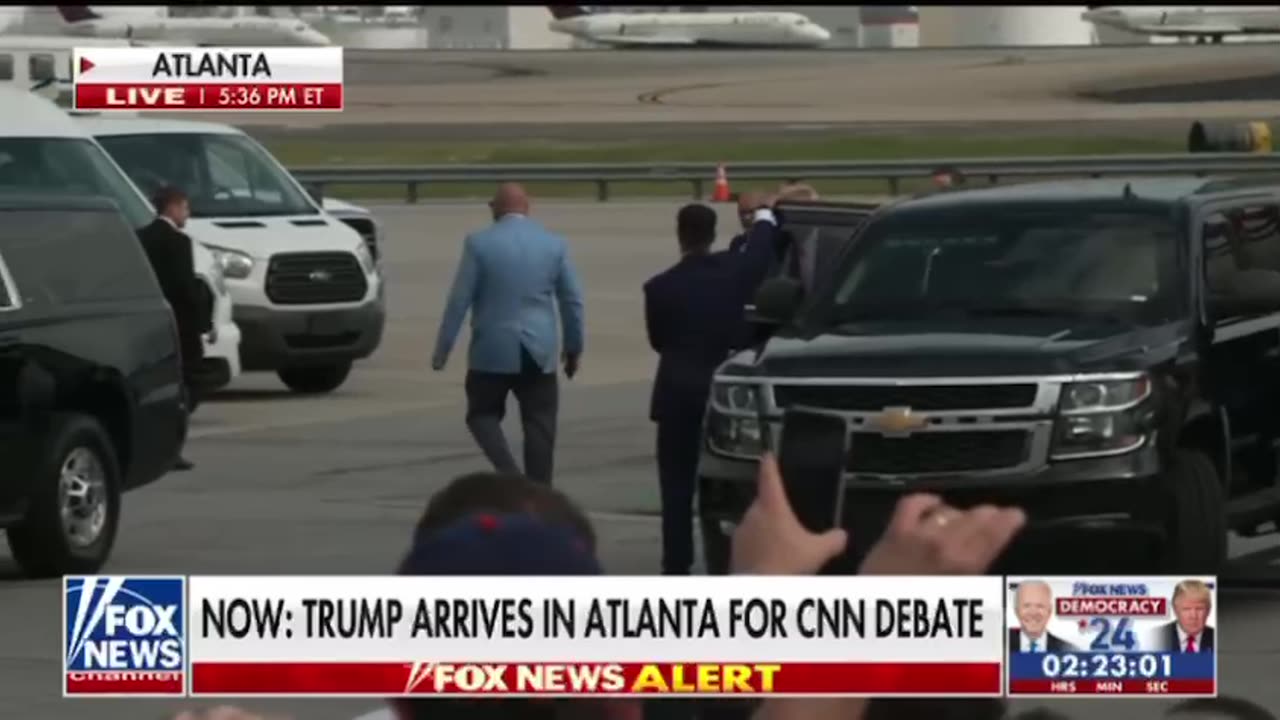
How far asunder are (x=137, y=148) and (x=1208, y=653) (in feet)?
65.5

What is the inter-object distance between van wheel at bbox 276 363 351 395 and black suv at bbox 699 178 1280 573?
10.9 m

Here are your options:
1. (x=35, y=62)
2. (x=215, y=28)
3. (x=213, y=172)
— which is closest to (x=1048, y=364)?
(x=213, y=172)

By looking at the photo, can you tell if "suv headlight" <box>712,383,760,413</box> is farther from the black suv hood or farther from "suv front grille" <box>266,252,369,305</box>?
"suv front grille" <box>266,252,369,305</box>

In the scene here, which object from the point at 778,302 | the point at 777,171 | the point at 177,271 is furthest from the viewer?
the point at 777,171

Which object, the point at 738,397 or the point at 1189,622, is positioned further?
the point at 738,397

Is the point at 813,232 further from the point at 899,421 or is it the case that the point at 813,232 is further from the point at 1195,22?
the point at 1195,22

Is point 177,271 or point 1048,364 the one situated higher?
point 1048,364

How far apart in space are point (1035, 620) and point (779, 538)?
2.86ft

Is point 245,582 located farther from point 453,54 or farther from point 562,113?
point 453,54

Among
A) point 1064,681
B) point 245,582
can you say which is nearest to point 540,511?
point 245,582

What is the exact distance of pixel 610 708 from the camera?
3.12m

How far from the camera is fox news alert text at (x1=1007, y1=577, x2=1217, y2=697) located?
13.0 feet

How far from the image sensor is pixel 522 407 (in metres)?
15.3

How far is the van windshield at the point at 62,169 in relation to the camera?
66.0 ft
